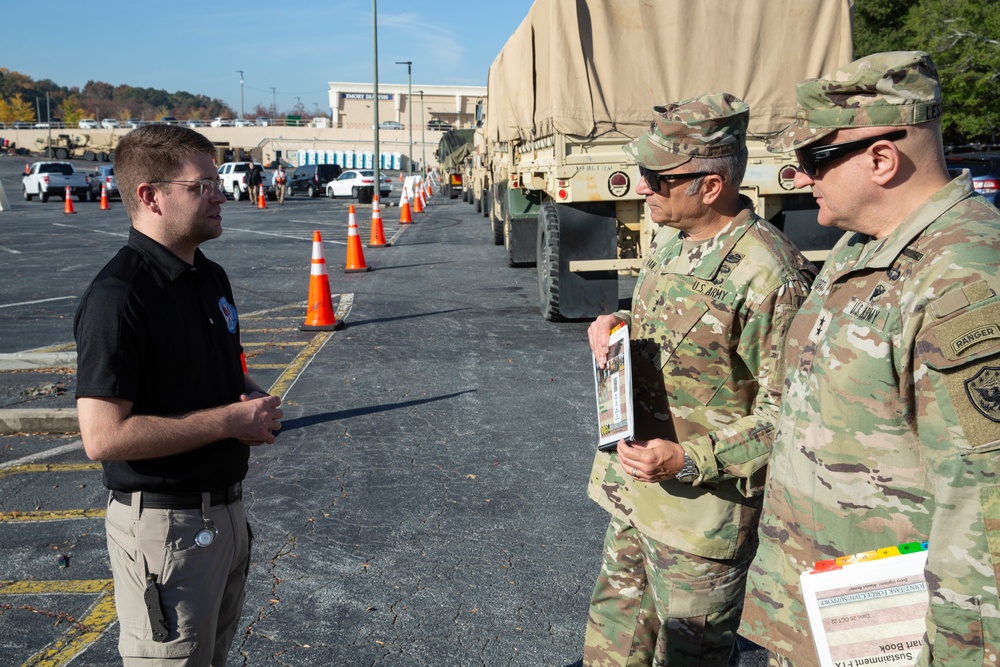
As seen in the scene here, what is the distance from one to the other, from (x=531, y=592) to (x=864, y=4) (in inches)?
1419

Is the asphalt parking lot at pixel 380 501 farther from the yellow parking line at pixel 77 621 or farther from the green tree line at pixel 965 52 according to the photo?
the green tree line at pixel 965 52

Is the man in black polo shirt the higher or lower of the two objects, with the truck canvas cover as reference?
lower

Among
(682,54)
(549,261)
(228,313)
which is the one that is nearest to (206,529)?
(228,313)

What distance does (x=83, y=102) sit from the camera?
168375mm

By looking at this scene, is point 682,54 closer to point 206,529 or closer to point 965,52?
point 206,529

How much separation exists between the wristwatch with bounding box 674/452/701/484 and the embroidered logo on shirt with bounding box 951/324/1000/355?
101 centimetres

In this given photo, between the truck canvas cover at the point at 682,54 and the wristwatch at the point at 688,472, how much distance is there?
641 centimetres

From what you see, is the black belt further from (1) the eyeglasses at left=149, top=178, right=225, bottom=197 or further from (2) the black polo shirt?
(1) the eyeglasses at left=149, top=178, right=225, bottom=197

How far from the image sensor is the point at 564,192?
8.44 m

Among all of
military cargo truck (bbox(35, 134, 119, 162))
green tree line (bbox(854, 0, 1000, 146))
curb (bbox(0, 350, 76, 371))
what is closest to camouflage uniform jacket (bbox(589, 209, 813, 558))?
curb (bbox(0, 350, 76, 371))

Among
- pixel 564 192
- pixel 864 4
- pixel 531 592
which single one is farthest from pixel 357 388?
pixel 864 4

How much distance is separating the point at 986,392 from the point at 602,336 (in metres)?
1.36

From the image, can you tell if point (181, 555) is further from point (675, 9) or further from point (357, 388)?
point (675, 9)

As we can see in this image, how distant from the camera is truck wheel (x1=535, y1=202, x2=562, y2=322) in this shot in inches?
351
